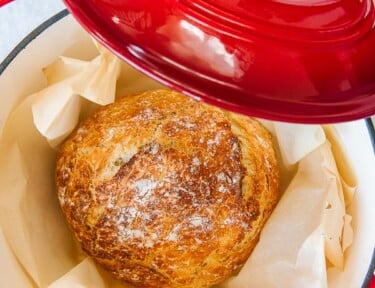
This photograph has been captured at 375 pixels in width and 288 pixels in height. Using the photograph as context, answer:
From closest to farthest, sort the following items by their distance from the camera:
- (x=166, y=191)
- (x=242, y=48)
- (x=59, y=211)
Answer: (x=242, y=48) → (x=166, y=191) → (x=59, y=211)

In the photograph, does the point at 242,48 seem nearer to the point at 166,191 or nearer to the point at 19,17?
the point at 166,191

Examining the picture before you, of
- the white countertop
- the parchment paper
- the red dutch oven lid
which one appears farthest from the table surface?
the red dutch oven lid

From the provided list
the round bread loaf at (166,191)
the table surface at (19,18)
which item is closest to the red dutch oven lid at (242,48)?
the round bread loaf at (166,191)

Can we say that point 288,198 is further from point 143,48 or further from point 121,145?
point 143,48

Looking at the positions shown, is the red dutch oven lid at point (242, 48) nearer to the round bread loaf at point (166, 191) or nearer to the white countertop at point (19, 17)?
the round bread loaf at point (166, 191)

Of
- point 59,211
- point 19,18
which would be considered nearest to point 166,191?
point 59,211

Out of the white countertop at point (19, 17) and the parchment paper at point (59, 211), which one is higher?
the white countertop at point (19, 17)
